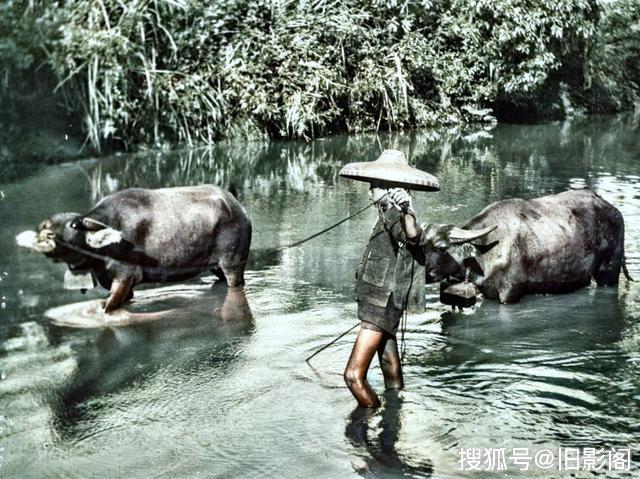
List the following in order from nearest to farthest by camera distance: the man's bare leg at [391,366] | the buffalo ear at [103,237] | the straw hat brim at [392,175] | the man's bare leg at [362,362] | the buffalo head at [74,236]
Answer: the straw hat brim at [392,175] < the man's bare leg at [362,362] < the man's bare leg at [391,366] < the buffalo head at [74,236] < the buffalo ear at [103,237]

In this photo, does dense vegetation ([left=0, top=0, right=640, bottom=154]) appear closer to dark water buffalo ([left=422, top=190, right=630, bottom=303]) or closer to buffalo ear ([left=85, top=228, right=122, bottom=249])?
buffalo ear ([left=85, top=228, right=122, bottom=249])

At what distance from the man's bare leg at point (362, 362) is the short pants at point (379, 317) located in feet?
0.15

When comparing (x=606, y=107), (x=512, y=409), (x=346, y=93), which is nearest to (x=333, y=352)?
(x=512, y=409)

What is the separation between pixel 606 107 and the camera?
33562mm

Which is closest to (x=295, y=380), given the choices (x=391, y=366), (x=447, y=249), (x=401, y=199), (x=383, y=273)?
(x=391, y=366)

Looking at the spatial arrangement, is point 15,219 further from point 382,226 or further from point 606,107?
point 606,107

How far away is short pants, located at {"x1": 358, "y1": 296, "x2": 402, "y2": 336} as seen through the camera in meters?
5.45

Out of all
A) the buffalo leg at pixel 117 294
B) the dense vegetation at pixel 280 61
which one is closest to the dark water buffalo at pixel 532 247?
the buffalo leg at pixel 117 294

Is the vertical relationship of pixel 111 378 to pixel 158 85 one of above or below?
below

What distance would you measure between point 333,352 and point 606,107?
29704 mm

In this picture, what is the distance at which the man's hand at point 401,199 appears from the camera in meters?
5.34

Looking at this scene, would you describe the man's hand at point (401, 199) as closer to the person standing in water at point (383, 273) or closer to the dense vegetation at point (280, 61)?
the person standing in water at point (383, 273)

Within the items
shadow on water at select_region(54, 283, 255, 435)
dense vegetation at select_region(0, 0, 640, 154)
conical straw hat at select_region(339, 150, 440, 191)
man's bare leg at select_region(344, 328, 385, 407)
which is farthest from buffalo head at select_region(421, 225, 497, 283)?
dense vegetation at select_region(0, 0, 640, 154)

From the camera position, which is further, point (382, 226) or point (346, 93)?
point (346, 93)
